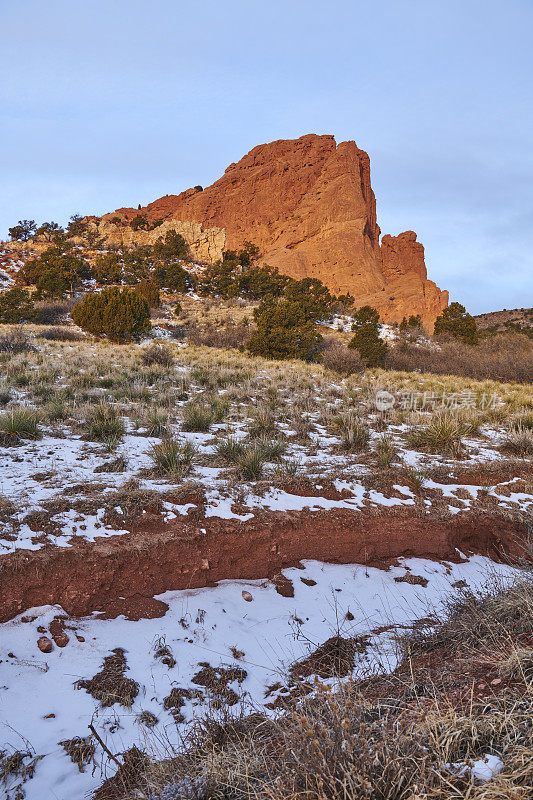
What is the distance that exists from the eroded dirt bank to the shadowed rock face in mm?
60539

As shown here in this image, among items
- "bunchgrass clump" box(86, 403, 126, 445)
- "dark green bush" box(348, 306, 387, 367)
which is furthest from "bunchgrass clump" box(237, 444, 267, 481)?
"dark green bush" box(348, 306, 387, 367)

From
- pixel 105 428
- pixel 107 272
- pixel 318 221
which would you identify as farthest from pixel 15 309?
pixel 318 221

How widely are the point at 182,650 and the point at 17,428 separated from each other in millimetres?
4453

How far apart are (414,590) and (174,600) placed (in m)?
2.23

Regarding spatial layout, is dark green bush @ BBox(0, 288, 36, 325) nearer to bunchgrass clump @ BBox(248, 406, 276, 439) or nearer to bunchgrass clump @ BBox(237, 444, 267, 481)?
bunchgrass clump @ BBox(248, 406, 276, 439)

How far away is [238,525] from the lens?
4328 mm

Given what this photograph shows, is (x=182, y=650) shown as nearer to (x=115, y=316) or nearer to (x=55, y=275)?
(x=115, y=316)

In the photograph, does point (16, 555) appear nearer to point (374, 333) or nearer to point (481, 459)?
point (481, 459)

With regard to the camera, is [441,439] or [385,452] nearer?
[385,452]

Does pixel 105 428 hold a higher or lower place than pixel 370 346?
lower

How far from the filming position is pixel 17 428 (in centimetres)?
597

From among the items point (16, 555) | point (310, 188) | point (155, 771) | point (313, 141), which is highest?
point (313, 141)

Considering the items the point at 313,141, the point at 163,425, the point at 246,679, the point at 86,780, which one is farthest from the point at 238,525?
the point at 313,141

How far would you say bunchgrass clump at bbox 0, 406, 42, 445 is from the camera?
19.2ft
